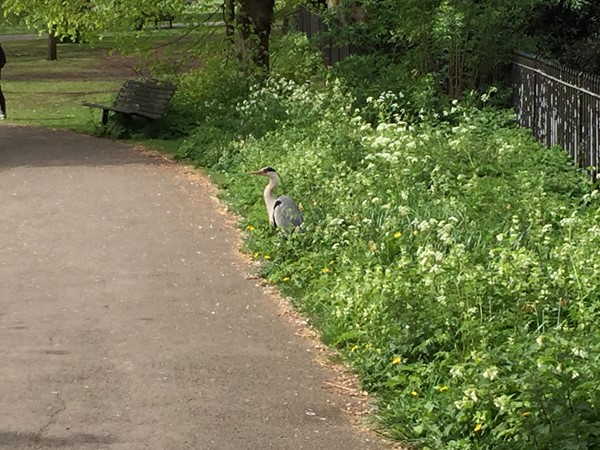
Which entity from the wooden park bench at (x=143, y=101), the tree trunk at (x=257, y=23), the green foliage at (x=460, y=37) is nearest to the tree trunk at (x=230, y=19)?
the tree trunk at (x=257, y=23)

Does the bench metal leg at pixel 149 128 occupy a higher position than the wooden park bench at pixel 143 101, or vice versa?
the wooden park bench at pixel 143 101

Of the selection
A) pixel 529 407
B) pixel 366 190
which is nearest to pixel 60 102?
pixel 366 190

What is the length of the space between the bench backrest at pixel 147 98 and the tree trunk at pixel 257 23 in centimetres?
184

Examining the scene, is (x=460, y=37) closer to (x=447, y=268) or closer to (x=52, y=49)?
(x=447, y=268)

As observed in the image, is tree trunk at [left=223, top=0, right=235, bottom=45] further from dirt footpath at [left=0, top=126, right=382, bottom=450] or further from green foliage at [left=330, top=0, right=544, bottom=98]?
dirt footpath at [left=0, top=126, right=382, bottom=450]

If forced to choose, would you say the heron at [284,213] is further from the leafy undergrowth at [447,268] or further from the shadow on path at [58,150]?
the shadow on path at [58,150]

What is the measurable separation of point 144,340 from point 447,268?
2152 mm

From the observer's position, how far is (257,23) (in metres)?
23.9

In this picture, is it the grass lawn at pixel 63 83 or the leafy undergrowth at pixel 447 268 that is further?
the grass lawn at pixel 63 83

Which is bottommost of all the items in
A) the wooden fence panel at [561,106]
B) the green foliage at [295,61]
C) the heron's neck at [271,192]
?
Result: the green foliage at [295,61]

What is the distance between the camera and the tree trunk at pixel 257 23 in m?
23.6

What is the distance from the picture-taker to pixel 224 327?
993 cm

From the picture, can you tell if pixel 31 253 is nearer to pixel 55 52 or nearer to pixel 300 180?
pixel 300 180

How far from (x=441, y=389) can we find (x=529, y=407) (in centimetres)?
89
